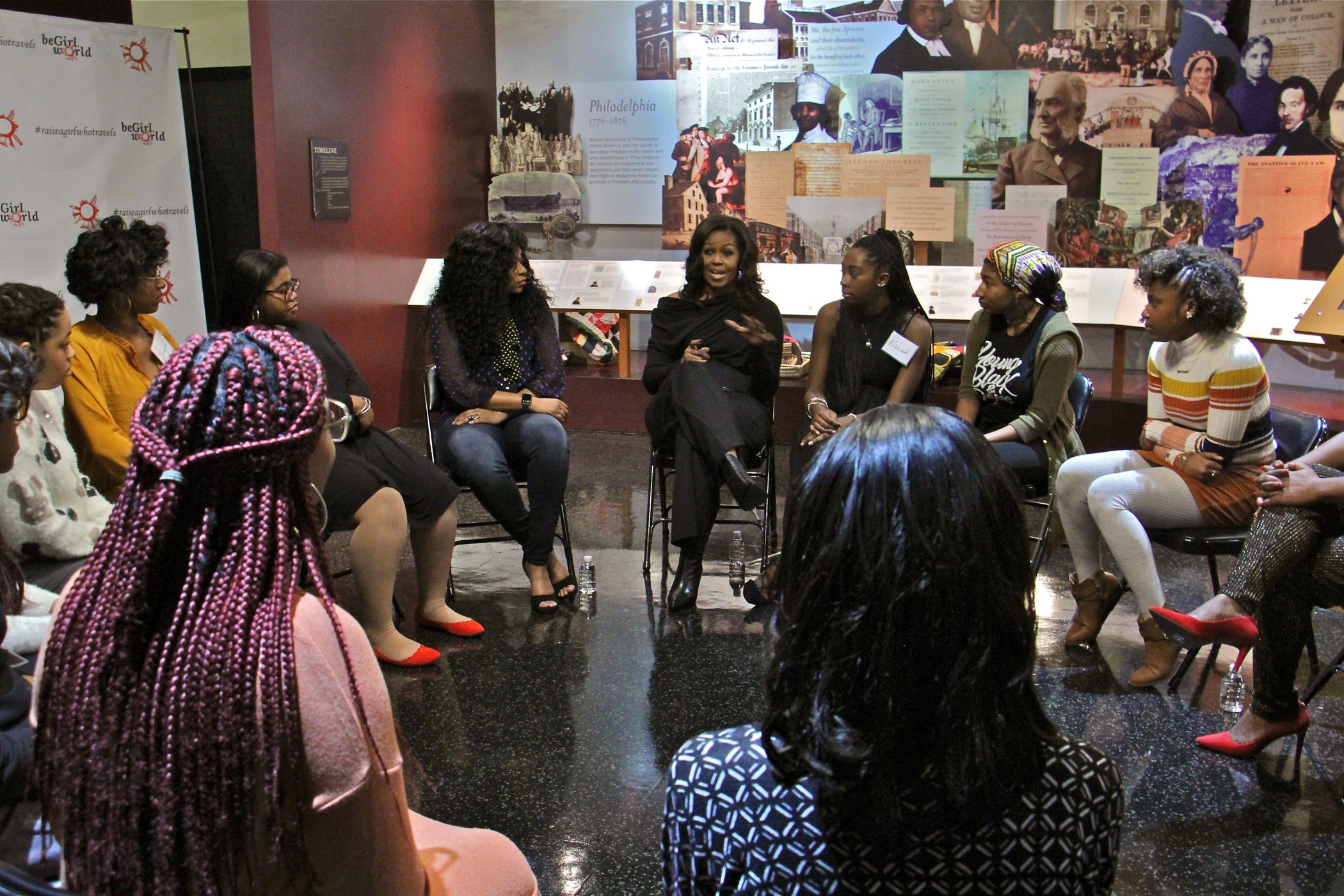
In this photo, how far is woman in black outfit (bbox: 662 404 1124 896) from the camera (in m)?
0.99

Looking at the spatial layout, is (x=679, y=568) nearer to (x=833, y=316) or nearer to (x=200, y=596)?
(x=833, y=316)

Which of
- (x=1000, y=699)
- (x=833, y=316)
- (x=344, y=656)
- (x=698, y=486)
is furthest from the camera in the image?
(x=833, y=316)

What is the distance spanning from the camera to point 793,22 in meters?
7.19

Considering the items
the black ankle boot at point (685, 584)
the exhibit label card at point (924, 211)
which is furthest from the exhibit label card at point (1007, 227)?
the black ankle boot at point (685, 584)

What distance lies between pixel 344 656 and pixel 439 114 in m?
6.57

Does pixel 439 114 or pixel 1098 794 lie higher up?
pixel 439 114

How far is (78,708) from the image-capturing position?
112cm

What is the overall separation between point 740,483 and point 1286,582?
5.43 feet

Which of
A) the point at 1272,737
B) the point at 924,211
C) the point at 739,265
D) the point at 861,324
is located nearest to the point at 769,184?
the point at 924,211

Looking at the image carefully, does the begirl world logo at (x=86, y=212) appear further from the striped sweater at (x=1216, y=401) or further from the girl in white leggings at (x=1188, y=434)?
the striped sweater at (x=1216, y=401)

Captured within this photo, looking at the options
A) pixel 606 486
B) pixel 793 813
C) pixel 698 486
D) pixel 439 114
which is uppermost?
pixel 439 114

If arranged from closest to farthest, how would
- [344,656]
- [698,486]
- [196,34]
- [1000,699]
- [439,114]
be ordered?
[1000,699], [344,656], [698,486], [196,34], [439,114]

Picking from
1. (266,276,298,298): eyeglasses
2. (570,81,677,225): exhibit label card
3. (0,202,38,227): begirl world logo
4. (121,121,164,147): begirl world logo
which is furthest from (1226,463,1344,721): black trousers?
(570,81,677,225): exhibit label card

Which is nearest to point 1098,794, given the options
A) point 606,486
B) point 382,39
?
point 606,486
